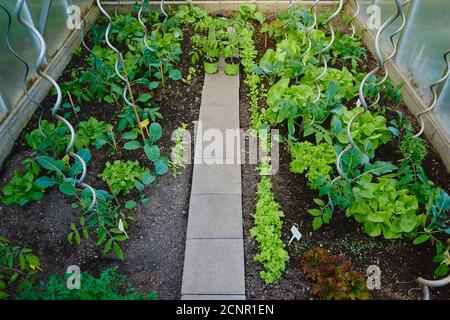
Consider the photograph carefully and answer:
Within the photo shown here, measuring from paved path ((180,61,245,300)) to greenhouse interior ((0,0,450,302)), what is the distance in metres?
0.01

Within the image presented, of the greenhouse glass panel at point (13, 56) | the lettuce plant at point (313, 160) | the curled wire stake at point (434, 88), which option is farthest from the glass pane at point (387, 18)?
the greenhouse glass panel at point (13, 56)

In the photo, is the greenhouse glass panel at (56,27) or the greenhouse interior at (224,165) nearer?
the greenhouse interior at (224,165)

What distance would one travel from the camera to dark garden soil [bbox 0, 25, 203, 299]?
2393mm

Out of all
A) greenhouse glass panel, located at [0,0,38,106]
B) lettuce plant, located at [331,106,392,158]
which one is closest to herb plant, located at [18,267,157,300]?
greenhouse glass panel, located at [0,0,38,106]

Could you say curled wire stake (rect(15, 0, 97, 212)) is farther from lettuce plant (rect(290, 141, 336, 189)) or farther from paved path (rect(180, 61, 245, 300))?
lettuce plant (rect(290, 141, 336, 189))

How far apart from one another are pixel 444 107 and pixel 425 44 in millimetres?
636

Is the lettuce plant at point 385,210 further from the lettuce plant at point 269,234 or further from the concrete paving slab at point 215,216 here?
the concrete paving slab at point 215,216

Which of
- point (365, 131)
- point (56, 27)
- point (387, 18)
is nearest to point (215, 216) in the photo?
point (365, 131)

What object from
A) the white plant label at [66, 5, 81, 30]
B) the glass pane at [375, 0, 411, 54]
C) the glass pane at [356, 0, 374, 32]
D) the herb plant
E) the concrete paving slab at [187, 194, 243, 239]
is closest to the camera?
the herb plant

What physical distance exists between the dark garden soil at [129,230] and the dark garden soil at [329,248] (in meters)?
0.49

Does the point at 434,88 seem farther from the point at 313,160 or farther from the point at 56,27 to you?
the point at 56,27

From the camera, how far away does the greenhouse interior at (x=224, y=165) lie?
2.32 m

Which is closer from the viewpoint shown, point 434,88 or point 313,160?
point 313,160

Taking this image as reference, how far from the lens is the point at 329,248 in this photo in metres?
2.49
